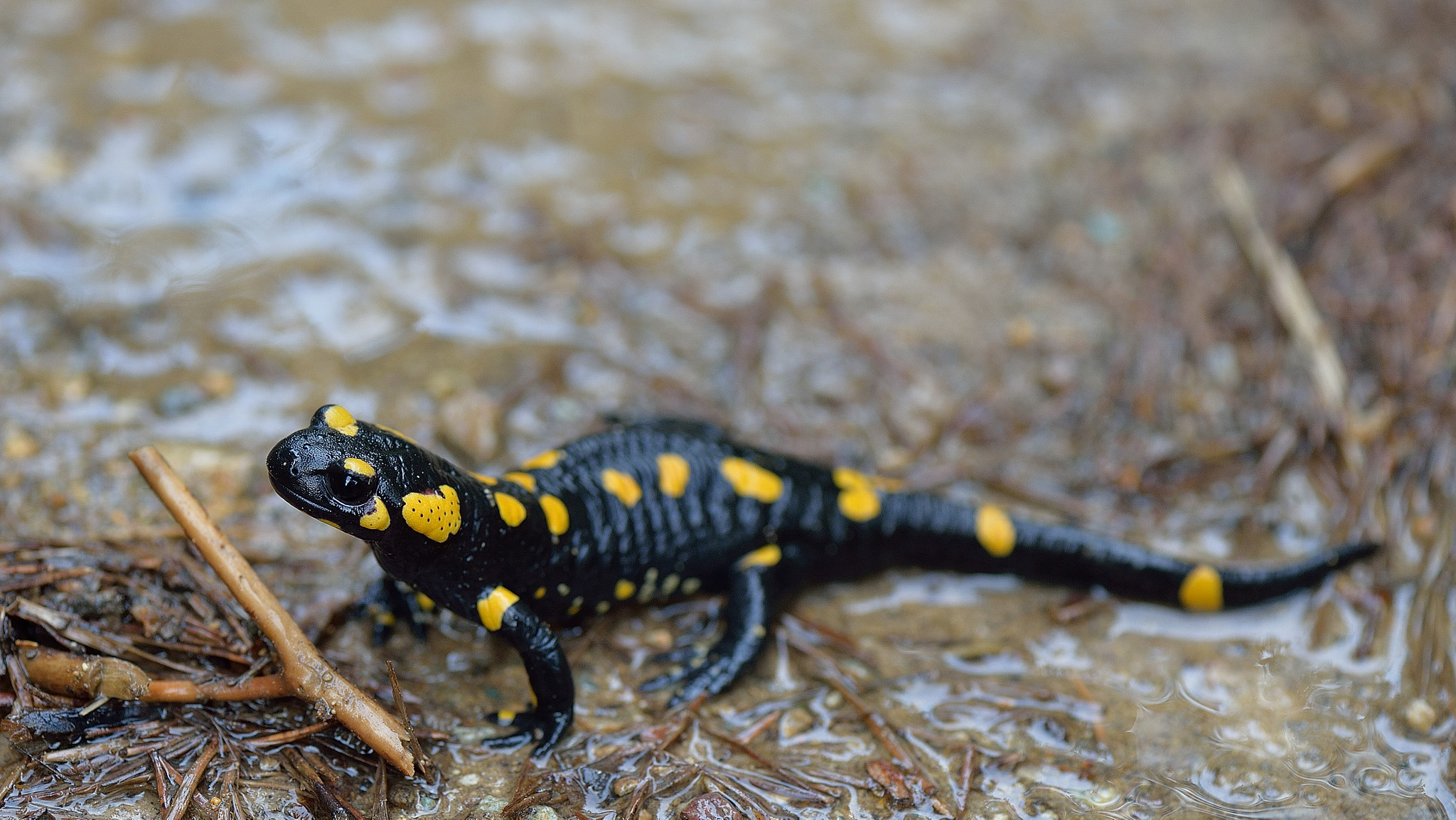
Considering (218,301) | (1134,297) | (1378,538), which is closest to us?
(1378,538)

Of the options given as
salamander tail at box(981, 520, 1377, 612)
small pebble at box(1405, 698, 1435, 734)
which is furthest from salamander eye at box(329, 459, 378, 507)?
small pebble at box(1405, 698, 1435, 734)

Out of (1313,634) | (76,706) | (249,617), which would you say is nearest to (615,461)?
(249,617)

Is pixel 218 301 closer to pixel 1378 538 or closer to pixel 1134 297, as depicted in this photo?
pixel 1134 297

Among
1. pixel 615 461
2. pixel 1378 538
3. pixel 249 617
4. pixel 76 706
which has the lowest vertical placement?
pixel 76 706

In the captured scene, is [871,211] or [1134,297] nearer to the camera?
[1134,297]

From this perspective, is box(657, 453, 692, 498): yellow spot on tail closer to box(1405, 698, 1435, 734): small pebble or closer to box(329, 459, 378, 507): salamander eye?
box(329, 459, 378, 507): salamander eye

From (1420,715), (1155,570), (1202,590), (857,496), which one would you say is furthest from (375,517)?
(1420,715)

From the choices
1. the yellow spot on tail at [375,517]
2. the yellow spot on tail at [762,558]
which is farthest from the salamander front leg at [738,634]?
the yellow spot on tail at [375,517]

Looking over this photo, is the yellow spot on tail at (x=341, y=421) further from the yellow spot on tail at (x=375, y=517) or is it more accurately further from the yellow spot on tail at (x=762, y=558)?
the yellow spot on tail at (x=762, y=558)
